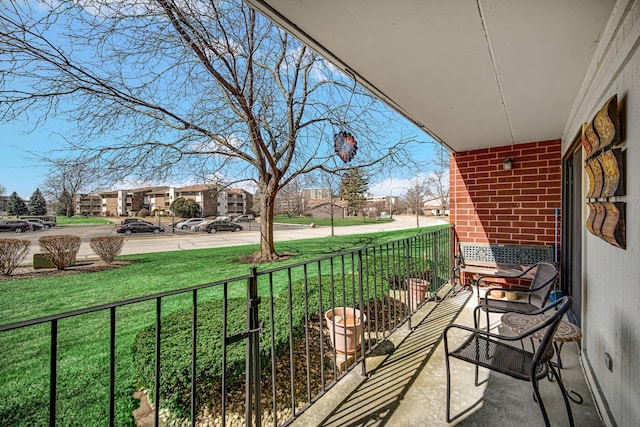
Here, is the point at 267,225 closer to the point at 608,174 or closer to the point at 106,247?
the point at 106,247

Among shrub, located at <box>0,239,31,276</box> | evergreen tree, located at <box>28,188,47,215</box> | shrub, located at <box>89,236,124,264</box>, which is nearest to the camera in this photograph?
shrub, located at <box>0,239,31,276</box>

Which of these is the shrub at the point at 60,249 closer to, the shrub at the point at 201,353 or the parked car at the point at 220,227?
the shrub at the point at 201,353

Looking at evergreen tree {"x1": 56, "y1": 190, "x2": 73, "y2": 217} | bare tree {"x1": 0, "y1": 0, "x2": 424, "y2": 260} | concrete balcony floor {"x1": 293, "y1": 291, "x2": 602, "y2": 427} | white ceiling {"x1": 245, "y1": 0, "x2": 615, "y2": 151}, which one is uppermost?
bare tree {"x1": 0, "y1": 0, "x2": 424, "y2": 260}

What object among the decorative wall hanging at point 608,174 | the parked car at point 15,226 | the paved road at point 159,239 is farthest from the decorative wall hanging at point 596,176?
the parked car at point 15,226

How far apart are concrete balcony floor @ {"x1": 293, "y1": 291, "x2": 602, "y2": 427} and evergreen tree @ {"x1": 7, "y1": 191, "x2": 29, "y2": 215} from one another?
133 ft

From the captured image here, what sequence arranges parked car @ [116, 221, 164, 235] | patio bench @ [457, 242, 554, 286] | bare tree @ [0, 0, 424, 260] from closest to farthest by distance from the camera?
patio bench @ [457, 242, 554, 286] → bare tree @ [0, 0, 424, 260] → parked car @ [116, 221, 164, 235]

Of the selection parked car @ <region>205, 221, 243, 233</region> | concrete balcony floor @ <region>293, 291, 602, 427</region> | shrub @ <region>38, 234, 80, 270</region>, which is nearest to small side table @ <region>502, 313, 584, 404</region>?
concrete balcony floor @ <region>293, 291, 602, 427</region>

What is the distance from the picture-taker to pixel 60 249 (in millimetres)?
8914

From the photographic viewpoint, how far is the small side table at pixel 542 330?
1.59 metres

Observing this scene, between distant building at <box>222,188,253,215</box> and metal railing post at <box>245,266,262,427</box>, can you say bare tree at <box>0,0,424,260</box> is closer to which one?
metal railing post at <box>245,266,262,427</box>

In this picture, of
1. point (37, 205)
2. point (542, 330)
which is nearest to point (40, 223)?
point (37, 205)

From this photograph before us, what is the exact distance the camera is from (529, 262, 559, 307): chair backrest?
2152 mm

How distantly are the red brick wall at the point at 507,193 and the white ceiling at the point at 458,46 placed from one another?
1.46m

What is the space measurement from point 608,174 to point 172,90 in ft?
20.7
